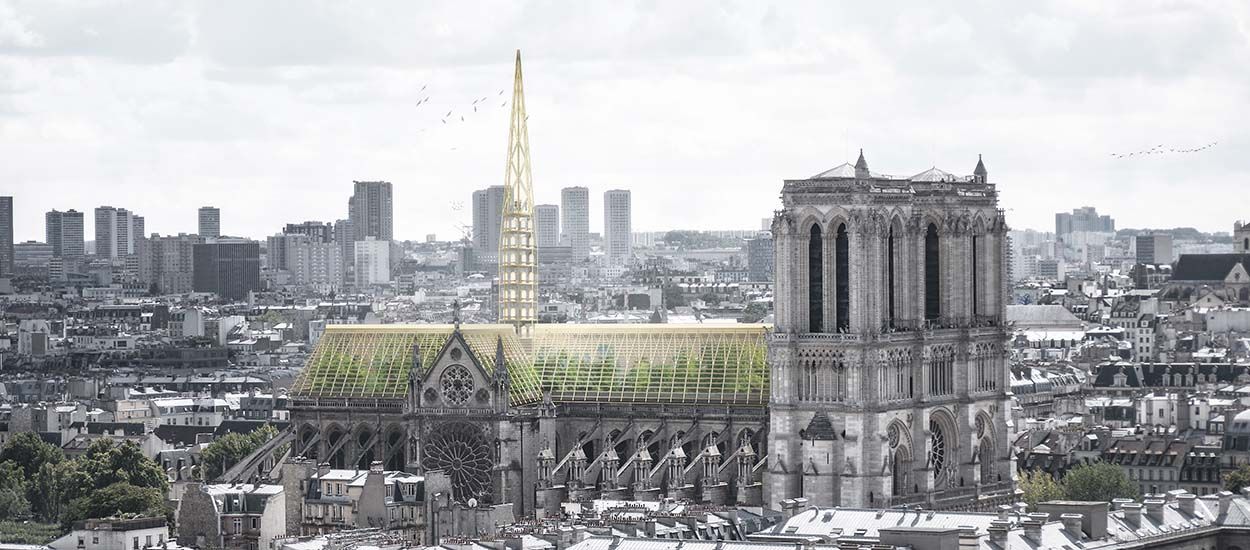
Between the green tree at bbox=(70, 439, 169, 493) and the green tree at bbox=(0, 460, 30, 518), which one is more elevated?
the green tree at bbox=(70, 439, 169, 493)

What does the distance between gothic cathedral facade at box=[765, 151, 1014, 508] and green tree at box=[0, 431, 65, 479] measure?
51429 millimetres

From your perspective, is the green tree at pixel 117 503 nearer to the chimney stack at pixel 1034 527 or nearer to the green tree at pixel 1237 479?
the green tree at pixel 1237 479

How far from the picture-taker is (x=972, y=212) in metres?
159

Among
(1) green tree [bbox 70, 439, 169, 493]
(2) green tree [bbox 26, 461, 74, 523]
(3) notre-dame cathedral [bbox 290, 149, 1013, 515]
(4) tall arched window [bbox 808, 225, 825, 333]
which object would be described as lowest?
(2) green tree [bbox 26, 461, 74, 523]

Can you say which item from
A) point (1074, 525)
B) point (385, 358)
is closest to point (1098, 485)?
point (385, 358)

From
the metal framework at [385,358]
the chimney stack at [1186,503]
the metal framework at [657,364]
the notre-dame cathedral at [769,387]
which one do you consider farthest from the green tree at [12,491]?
the chimney stack at [1186,503]

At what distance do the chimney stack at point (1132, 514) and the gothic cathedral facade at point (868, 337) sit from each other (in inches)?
827

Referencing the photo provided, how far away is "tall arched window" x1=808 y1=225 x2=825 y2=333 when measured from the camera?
501ft

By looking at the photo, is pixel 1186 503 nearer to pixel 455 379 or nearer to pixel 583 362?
pixel 583 362

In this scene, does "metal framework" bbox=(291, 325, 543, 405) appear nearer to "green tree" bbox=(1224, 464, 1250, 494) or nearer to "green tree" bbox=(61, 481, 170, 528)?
"green tree" bbox=(61, 481, 170, 528)

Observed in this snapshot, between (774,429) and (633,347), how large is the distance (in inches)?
504

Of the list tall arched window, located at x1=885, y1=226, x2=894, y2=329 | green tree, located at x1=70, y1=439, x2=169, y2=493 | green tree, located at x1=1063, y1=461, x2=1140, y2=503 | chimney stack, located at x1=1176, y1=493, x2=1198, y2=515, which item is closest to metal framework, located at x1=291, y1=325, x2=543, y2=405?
green tree, located at x1=70, y1=439, x2=169, y2=493

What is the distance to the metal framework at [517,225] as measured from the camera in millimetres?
177750

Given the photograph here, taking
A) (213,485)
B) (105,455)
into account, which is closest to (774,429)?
(213,485)
